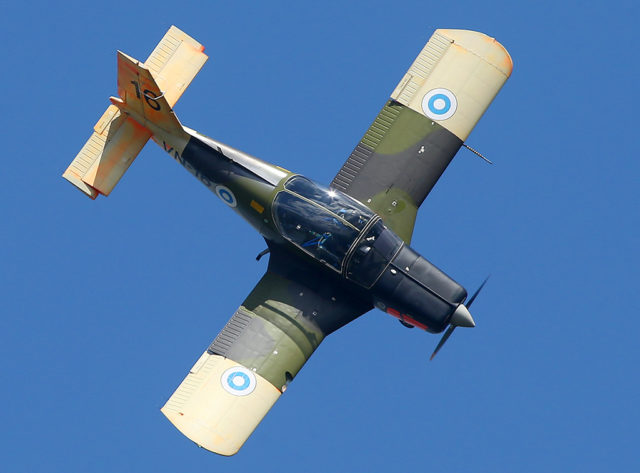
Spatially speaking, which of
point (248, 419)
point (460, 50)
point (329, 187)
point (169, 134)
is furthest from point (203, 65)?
point (248, 419)

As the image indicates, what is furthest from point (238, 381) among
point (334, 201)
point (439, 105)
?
point (439, 105)

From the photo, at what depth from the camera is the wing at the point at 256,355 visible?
21.1 m

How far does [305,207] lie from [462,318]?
334cm

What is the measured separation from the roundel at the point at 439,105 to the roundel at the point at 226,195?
3.92 meters

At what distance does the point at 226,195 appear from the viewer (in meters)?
22.4

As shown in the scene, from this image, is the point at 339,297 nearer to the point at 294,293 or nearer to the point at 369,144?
the point at 294,293

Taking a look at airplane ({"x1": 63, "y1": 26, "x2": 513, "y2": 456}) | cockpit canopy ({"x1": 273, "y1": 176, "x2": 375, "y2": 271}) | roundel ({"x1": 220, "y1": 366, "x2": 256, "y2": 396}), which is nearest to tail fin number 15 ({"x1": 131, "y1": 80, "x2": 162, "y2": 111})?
airplane ({"x1": 63, "y1": 26, "x2": 513, "y2": 456})

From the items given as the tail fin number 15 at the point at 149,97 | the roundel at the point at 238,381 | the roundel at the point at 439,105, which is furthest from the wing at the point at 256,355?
the roundel at the point at 439,105

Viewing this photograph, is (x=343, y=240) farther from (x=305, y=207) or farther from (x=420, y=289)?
(x=420, y=289)

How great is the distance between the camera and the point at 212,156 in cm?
2220

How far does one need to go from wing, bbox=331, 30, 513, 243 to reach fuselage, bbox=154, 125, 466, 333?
107cm

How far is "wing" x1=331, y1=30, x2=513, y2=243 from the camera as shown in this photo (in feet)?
74.6

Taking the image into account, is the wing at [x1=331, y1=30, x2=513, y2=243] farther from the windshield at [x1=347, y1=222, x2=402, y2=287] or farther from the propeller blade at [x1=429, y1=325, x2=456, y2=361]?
the propeller blade at [x1=429, y1=325, x2=456, y2=361]

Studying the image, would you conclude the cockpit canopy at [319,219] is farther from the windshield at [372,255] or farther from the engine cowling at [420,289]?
the engine cowling at [420,289]
